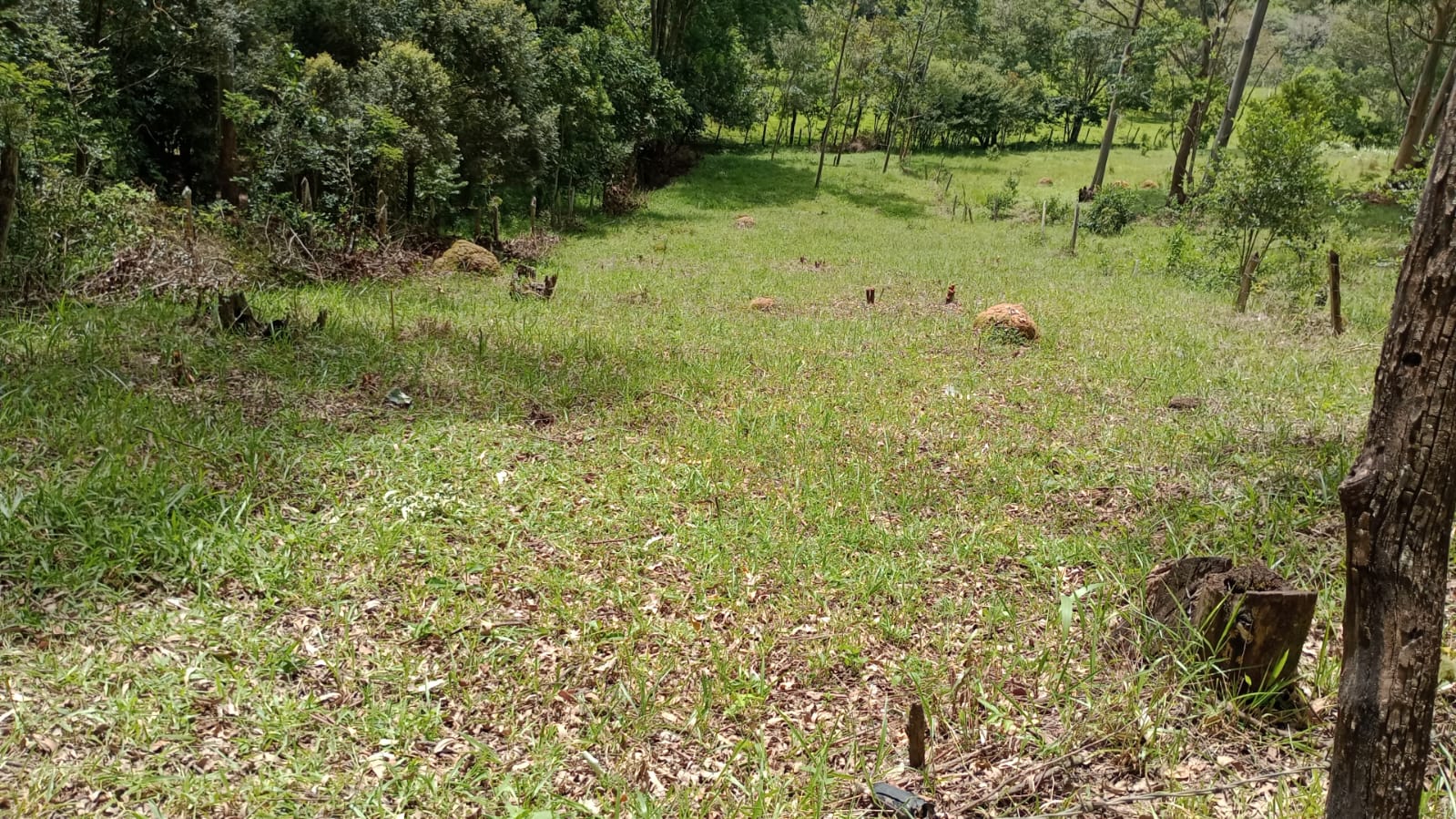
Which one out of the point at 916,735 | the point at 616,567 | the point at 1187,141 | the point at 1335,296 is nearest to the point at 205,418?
the point at 616,567

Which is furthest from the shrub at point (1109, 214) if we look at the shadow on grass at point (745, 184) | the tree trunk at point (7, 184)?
the tree trunk at point (7, 184)

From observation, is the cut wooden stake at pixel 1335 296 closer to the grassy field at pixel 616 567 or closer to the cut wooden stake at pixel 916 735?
the grassy field at pixel 616 567

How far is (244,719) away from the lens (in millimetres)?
2945

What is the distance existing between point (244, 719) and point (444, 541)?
1.38 m

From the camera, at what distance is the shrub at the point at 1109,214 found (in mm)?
20359

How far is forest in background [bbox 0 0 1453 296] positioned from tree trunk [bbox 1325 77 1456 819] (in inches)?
313

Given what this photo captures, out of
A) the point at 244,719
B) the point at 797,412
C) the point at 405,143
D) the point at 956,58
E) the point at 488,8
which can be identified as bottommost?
the point at 244,719

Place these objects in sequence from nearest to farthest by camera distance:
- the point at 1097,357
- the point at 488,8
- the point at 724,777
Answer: the point at 724,777, the point at 1097,357, the point at 488,8

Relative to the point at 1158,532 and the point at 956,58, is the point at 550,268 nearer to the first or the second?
the point at 1158,532

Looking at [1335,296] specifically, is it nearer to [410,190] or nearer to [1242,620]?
[1242,620]

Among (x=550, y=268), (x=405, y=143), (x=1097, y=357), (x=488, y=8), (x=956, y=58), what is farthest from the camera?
(x=956, y=58)

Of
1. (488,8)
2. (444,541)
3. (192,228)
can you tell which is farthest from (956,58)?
(444,541)

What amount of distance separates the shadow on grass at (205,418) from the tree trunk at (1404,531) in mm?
4236

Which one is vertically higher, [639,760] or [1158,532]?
[1158,532]
